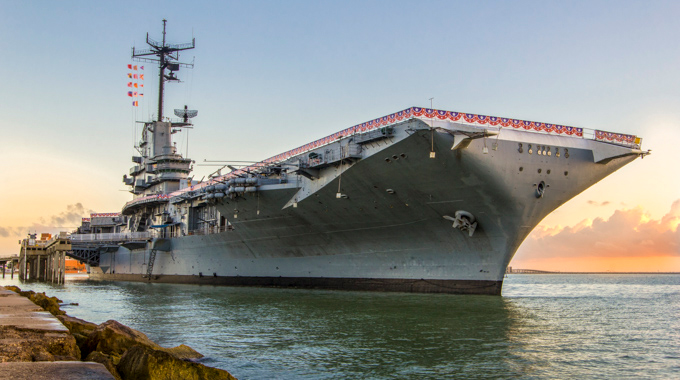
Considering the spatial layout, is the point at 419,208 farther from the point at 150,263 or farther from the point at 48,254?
the point at 48,254

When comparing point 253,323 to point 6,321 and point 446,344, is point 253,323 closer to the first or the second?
point 446,344

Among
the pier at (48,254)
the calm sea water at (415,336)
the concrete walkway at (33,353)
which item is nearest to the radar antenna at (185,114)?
the pier at (48,254)

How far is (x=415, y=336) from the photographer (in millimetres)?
11023

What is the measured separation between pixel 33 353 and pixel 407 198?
46.6ft

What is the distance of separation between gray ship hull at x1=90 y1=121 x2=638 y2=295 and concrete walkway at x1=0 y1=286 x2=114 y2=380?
10781 millimetres

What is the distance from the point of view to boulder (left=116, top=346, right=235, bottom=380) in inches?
217

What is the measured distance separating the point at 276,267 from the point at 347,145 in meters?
9.38

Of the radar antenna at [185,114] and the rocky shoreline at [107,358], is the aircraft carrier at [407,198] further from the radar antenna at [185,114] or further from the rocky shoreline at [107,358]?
the radar antenna at [185,114]

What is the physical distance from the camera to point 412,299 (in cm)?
1828

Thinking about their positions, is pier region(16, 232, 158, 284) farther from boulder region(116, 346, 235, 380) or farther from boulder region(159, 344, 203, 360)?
boulder region(116, 346, 235, 380)

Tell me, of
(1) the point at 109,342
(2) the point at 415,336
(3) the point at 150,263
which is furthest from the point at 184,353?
(3) the point at 150,263

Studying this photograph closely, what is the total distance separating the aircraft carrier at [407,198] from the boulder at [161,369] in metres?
10.9

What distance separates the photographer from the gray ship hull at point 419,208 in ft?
55.0

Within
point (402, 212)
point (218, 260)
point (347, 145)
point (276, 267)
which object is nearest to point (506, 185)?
point (402, 212)
